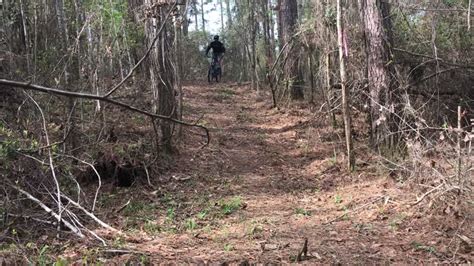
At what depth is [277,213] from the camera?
17.7 feet

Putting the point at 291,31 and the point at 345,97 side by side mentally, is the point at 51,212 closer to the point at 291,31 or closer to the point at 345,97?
the point at 345,97

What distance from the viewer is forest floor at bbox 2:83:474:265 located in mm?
4164

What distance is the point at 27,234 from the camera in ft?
14.3

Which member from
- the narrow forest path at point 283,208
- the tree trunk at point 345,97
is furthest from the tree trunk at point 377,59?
the narrow forest path at point 283,208

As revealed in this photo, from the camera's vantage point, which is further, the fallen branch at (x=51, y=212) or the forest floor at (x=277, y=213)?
the fallen branch at (x=51, y=212)

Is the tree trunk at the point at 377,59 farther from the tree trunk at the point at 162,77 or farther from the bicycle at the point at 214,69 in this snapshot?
the bicycle at the point at 214,69

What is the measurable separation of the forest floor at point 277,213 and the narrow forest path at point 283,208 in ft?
0.04

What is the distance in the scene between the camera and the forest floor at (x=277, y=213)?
4.16 meters

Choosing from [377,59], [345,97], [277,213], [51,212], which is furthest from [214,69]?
[51,212]

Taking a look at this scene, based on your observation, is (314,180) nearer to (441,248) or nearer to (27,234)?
(441,248)

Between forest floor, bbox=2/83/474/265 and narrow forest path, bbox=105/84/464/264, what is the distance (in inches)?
0.5

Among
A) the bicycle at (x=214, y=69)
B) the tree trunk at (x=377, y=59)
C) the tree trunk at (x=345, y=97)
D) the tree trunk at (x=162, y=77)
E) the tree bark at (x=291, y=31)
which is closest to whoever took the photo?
the tree trunk at (x=345, y=97)

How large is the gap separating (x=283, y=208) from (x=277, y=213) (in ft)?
0.68

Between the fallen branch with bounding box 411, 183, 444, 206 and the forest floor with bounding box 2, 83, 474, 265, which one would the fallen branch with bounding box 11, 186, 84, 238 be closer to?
the forest floor with bounding box 2, 83, 474, 265
